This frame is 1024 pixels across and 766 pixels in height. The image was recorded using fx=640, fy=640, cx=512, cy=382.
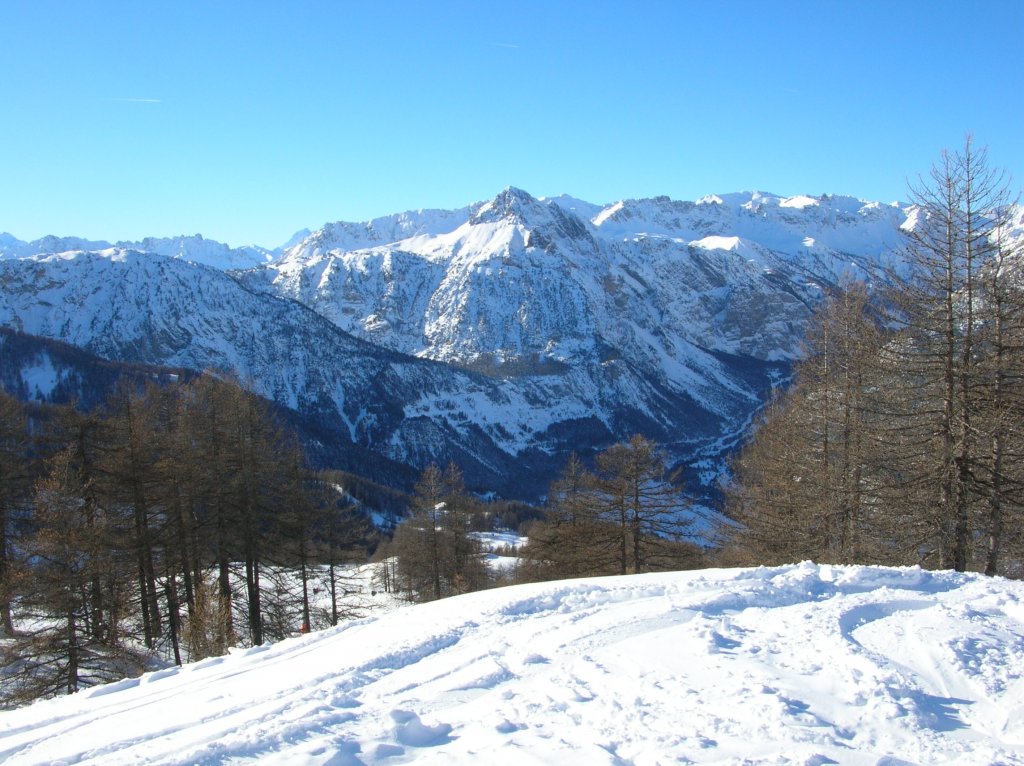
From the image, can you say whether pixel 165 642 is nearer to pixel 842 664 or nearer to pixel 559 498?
pixel 559 498

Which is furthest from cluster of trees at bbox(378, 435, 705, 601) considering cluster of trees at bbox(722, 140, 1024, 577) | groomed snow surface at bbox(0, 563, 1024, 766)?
groomed snow surface at bbox(0, 563, 1024, 766)

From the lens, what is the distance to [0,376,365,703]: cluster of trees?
17.4 m

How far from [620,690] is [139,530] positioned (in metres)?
19.9

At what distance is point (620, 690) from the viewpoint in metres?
7.13

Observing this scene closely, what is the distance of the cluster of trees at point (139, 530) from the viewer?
57.1ft

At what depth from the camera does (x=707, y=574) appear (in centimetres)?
1207

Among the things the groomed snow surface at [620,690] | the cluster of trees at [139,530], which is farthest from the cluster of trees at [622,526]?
the groomed snow surface at [620,690]

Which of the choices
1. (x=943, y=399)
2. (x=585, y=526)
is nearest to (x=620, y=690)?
(x=943, y=399)

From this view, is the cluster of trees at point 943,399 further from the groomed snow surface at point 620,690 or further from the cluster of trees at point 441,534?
the cluster of trees at point 441,534

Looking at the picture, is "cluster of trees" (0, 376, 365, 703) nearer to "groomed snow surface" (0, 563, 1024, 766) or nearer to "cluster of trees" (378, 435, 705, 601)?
"cluster of trees" (378, 435, 705, 601)

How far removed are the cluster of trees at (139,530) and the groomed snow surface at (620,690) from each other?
9.46 m

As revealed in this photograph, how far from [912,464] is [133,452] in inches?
887

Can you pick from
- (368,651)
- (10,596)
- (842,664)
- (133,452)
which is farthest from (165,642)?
(842,664)

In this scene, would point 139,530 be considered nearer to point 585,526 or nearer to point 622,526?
point 585,526
